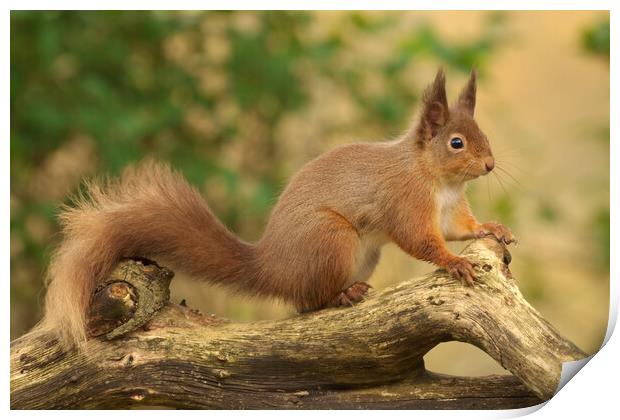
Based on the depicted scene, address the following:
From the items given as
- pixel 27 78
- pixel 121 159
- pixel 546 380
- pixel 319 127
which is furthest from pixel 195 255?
pixel 319 127

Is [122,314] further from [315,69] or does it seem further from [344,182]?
[315,69]

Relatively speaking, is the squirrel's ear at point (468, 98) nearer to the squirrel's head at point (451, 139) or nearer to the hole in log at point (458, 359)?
the squirrel's head at point (451, 139)

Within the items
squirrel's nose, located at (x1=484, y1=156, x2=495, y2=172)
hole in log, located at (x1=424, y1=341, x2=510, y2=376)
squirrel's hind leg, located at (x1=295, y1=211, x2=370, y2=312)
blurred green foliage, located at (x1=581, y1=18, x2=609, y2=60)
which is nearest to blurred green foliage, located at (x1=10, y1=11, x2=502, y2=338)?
blurred green foliage, located at (x1=581, y1=18, x2=609, y2=60)

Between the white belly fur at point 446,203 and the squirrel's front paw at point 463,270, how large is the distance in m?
0.23

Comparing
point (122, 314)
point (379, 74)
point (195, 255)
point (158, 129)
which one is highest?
point (379, 74)

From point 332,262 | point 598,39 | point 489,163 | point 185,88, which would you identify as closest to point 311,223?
point 332,262

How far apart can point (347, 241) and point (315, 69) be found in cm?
223

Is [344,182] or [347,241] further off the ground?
[344,182]

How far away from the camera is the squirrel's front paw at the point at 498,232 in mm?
2434

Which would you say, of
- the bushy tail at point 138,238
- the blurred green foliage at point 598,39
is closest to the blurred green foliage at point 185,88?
the blurred green foliage at point 598,39

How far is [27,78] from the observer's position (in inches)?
157

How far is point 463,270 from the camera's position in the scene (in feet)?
7.33
